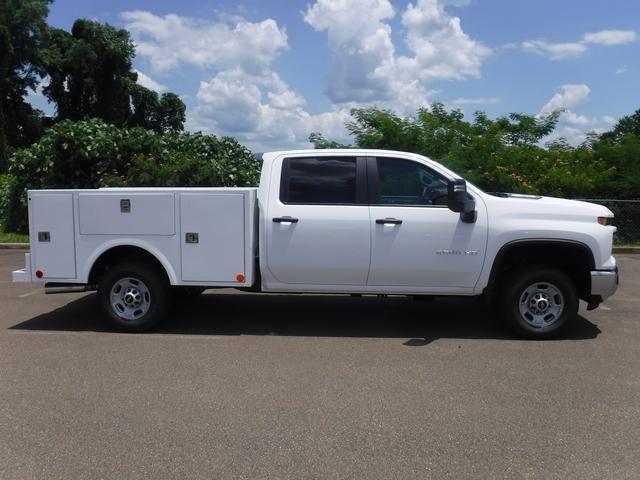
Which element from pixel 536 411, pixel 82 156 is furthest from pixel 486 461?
pixel 82 156

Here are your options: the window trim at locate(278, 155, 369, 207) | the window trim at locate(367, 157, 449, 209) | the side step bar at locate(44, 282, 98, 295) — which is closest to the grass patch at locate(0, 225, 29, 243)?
the side step bar at locate(44, 282, 98, 295)

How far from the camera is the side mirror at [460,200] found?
613cm

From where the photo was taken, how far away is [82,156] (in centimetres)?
1577

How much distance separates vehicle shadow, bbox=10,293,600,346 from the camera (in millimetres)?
6891

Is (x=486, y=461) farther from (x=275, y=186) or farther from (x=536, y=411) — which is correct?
(x=275, y=186)

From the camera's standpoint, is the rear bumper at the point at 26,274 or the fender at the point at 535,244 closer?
the fender at the point at 535,244

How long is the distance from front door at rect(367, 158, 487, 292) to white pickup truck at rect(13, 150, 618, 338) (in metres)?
0.01

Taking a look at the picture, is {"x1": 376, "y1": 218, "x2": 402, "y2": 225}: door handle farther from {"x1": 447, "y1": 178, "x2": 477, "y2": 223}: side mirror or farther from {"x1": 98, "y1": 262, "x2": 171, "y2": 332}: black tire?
{"x1": 98, "y1": 262, "x2": 171, "y2": 332}: black tire

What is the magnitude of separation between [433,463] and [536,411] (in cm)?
126

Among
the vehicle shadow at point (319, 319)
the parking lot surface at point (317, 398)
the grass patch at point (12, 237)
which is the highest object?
the grass patch at point (12, 237)

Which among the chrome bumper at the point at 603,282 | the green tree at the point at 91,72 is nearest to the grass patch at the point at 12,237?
the chrome bumper at the point at 603,282

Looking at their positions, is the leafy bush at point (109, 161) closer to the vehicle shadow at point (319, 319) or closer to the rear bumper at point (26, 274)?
the vehicle shadow at point (319, 319)

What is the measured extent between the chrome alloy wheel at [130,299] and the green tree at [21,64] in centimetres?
3953

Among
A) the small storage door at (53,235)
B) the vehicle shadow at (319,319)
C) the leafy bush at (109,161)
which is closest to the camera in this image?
the small storage door at (53,235)
